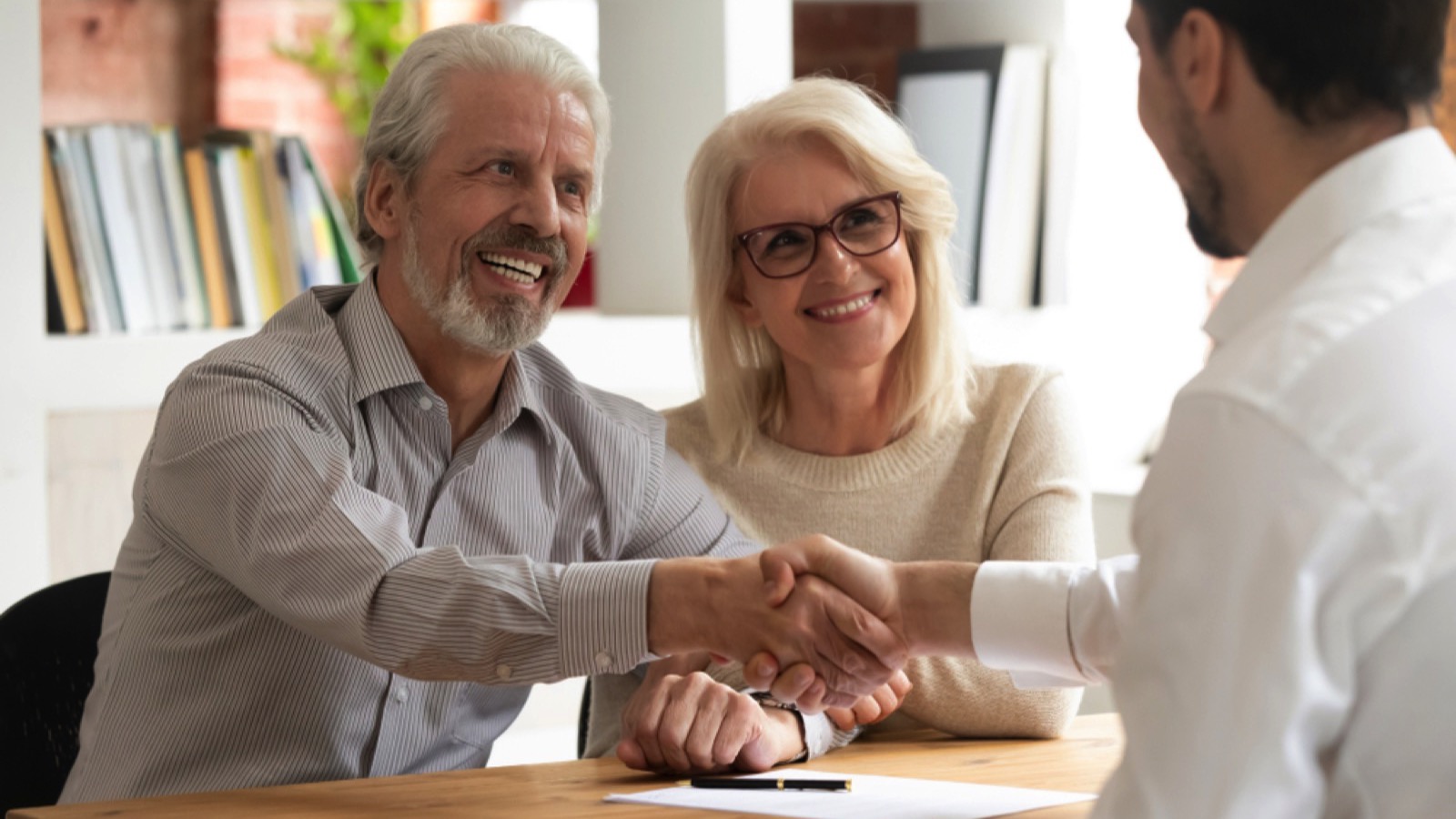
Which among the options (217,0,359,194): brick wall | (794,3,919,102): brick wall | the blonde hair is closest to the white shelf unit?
(794,3,919,102): brick wall

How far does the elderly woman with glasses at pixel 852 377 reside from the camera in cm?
216

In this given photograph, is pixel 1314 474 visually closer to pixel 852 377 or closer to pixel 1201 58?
→ pixel 1201 58

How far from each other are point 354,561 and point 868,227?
3.04 ft

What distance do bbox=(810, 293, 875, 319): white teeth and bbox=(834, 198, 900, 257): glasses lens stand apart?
0.06m

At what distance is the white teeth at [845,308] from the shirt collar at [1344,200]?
1176mm

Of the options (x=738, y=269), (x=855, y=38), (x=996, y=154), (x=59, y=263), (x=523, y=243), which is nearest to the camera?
(x=523, y=243)

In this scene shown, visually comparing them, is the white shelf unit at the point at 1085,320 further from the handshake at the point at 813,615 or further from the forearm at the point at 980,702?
the handshake at the point at 813,615

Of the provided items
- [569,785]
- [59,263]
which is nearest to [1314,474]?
[569,785]

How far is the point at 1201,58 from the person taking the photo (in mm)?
1091

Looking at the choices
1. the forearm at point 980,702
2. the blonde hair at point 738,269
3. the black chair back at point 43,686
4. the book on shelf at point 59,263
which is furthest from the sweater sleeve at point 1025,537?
the book on shelf at point 59,263

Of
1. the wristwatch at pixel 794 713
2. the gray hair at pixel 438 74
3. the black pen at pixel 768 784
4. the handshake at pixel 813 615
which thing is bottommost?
the wristwatch at pixel 794 713

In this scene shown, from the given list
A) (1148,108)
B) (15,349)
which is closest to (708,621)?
(1148,108)

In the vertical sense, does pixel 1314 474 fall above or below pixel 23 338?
above

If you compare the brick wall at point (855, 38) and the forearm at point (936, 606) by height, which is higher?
the brick wall at point (855, 38)
